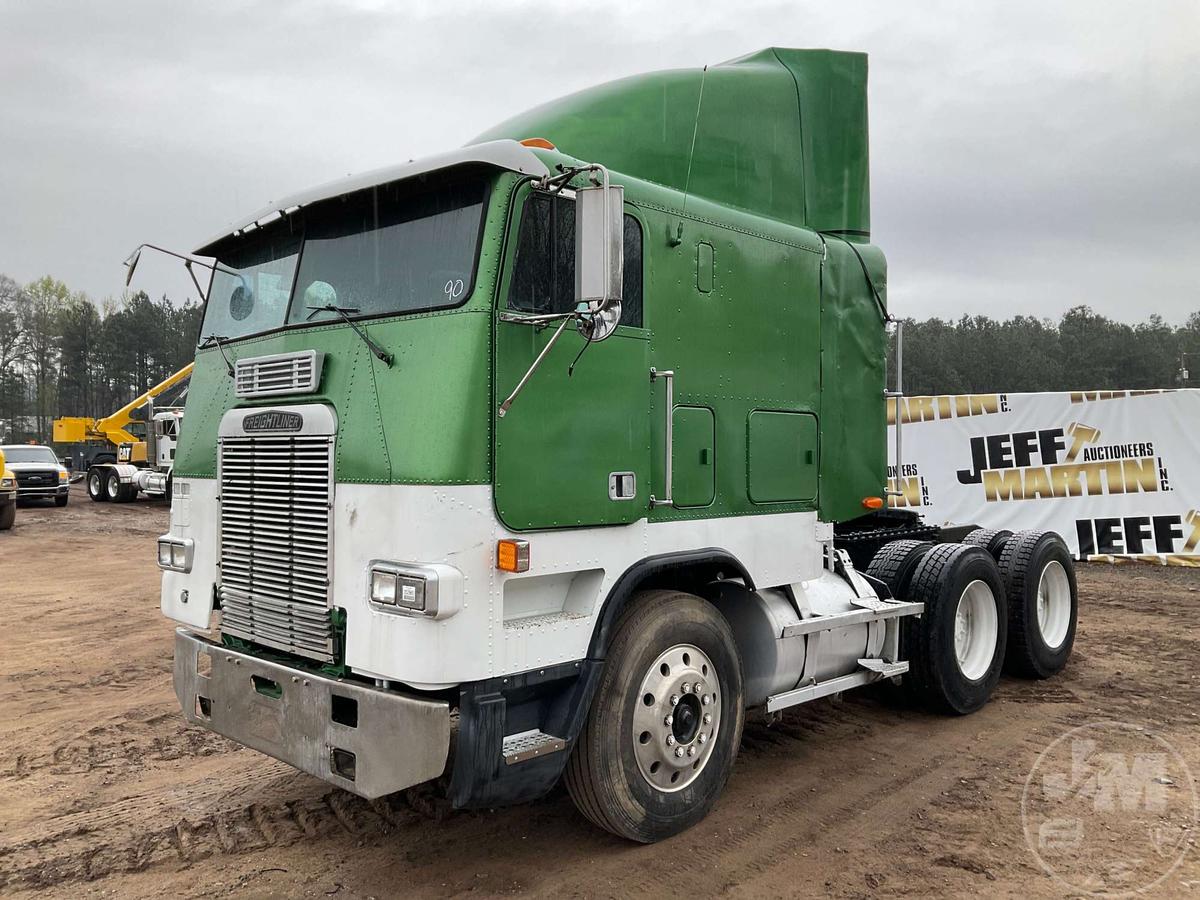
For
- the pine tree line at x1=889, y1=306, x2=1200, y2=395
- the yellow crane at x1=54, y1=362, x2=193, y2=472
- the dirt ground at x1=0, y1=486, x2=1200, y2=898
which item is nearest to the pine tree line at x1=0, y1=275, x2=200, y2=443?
the yellow crane at x1=54, y1=362, x2=193, y2=472

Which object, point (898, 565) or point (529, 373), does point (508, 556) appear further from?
point (898, 565)

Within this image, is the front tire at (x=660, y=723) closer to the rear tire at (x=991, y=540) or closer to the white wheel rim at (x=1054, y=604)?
the rear tire at (x=991, y=540)

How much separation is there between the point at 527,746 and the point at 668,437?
1.58m

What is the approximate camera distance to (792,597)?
5094 millimetres

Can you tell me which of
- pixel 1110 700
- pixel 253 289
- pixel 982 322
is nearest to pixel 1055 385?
pixel 982 322

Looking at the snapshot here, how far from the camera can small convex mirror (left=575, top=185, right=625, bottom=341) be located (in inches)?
135

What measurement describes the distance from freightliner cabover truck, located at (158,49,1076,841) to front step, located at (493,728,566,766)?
0.01 m

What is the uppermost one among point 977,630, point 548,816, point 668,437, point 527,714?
point 668,437

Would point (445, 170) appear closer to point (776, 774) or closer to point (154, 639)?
point (776, 774)

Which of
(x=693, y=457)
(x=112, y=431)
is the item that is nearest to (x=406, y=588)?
(x=693, y=457)

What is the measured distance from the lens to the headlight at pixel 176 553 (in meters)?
4.61

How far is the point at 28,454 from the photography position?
86.7 feet

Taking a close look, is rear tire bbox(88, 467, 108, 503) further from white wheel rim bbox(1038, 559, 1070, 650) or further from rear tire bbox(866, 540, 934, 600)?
white wheel rim bbox(1038, 559, 1070, 650)

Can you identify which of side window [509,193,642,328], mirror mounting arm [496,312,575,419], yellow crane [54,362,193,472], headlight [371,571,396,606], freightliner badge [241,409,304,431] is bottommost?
headlight [371,571,396,606]
